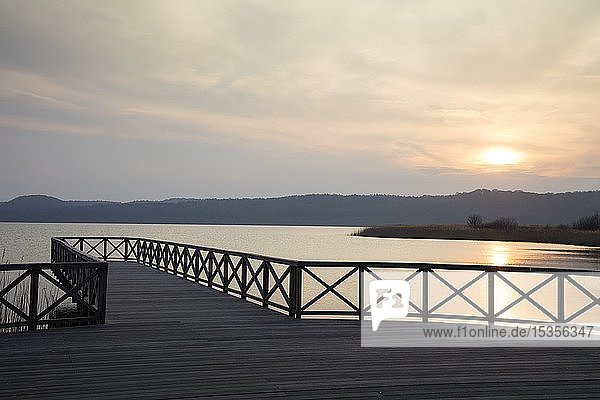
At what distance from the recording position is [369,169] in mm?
30453

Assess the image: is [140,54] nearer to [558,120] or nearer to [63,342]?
[63,342]

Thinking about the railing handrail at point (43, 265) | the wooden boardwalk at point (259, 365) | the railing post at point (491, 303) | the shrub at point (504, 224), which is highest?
A: the shrub at point (504, 224)

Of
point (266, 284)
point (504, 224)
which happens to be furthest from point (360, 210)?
point (266, 284)

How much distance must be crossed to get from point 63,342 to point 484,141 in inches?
837

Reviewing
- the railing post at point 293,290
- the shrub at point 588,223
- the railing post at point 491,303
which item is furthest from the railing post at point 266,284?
the shrub at point 588,223

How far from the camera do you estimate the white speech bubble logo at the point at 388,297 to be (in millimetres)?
10047

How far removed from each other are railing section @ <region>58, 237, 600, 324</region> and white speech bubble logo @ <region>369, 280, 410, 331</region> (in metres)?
0.16

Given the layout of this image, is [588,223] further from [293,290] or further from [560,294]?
[293,290]

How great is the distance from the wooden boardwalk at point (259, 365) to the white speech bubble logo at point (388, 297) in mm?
676

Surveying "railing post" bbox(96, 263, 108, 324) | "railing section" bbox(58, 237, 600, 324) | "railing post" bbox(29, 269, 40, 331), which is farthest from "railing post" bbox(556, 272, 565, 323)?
"railing post" bbox(29, 269, 40, 331)

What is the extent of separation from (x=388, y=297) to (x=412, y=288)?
13.0ft

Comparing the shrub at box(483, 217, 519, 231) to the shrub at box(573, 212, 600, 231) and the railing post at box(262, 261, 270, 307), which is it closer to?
the shrub at box(573, 212, 600, 231)

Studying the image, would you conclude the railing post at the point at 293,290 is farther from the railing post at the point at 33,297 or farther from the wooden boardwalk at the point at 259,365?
the railing post at the point at 33,297

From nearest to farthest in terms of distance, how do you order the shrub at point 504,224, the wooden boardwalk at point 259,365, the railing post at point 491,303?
the wooden boardwalk at point 259,365 < the railing post at point 491,303 < the shrub at point 504,224
